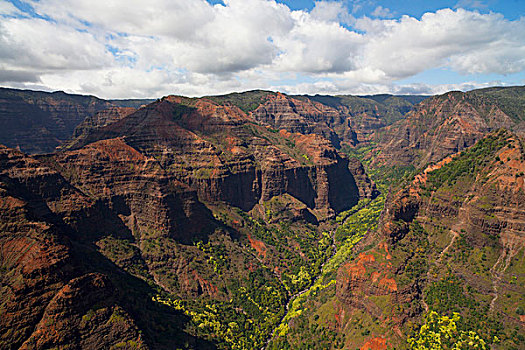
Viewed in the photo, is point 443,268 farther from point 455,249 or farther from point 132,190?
point 132,190

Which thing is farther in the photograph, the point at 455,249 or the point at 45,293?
the point at 455,249

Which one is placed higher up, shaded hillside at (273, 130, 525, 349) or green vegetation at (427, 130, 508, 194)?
green vegetation at (427, 130, 508, 194)

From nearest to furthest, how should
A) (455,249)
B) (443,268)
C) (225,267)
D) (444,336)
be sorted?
1. (444,336)
2. (443,268)
3. (455,249)
4. (225,267)

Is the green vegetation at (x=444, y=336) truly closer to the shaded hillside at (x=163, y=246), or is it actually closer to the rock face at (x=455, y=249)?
the rock face at (x=455, y=249)

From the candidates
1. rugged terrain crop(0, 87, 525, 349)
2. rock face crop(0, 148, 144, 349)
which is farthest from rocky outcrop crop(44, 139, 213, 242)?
rock face crop(0, 148, 144, 349)

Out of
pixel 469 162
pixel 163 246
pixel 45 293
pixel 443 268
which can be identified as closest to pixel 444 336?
pixel 443 268

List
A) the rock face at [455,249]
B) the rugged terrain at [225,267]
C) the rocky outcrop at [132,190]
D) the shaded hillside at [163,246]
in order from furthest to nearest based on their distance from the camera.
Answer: the rocky outcrop at [132,190] < the shaded hillside at [163,246] < the rock face at [455,249] < the rugged terrain at [225,267]

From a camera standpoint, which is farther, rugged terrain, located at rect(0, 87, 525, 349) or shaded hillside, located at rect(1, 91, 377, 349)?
shaded hillside, located at rect(1, 91, 377, 349)

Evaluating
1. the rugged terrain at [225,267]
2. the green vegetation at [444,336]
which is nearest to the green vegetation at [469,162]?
the rugged terrain at [225,267]

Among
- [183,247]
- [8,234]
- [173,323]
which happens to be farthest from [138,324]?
[183,247]

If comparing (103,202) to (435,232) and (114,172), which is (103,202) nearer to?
(114,172)

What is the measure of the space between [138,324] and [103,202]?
268ft

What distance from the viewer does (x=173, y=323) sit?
368 ft

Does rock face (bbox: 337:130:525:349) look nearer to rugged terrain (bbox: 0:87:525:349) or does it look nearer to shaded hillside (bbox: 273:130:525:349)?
shaded hillside (bbox: 273:130:525:349)
